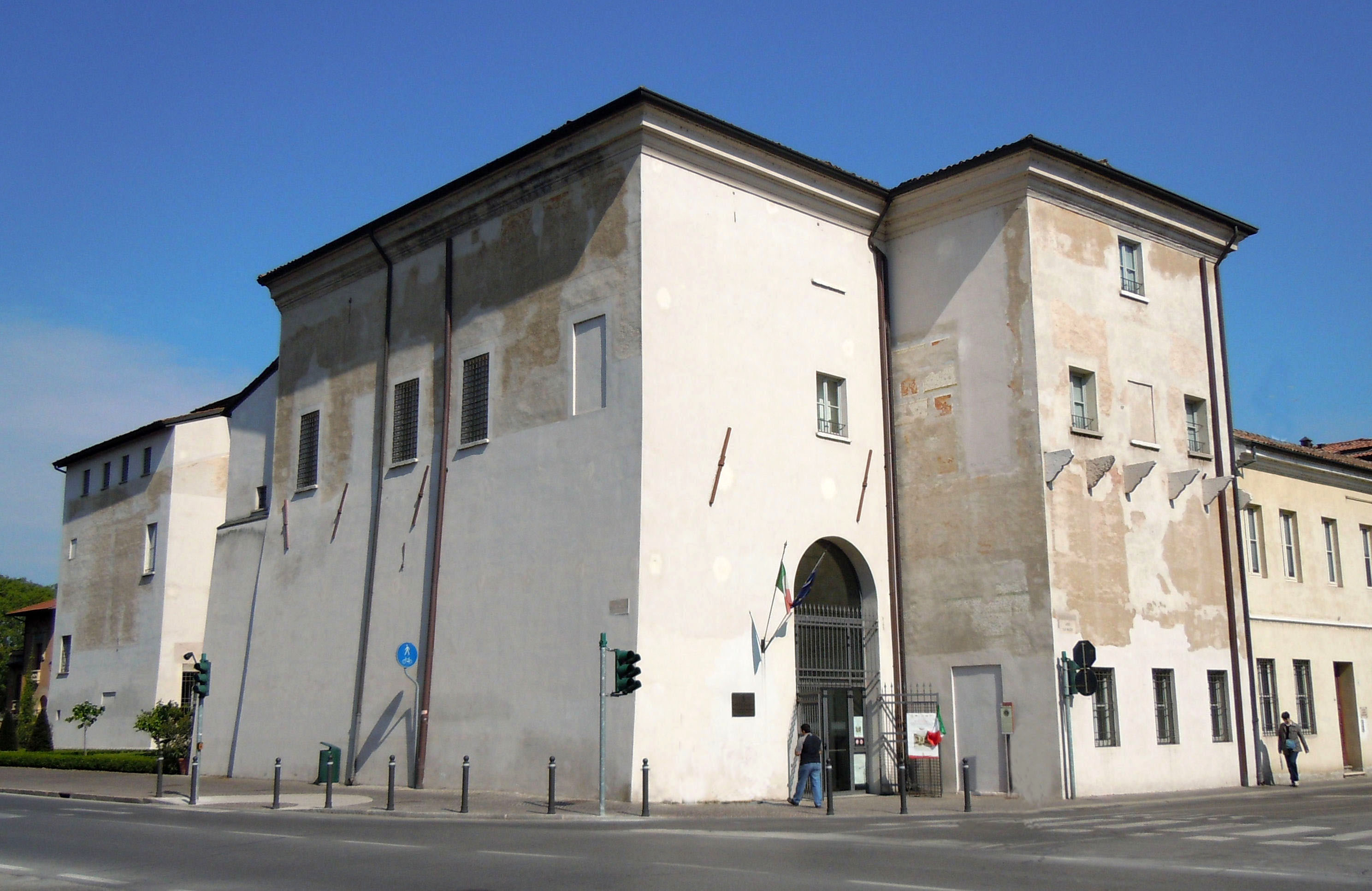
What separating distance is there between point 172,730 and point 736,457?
56.1 feet

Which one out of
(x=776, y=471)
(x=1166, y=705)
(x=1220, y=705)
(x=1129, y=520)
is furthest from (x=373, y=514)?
(x=1220, y=705)

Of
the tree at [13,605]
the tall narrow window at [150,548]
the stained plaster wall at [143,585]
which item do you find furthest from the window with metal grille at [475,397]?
the tree at [13,605]

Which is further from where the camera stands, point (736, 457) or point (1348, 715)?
point (1348, 715)

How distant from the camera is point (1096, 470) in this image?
2306cm

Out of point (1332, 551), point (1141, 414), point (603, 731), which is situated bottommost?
point (603, 731)

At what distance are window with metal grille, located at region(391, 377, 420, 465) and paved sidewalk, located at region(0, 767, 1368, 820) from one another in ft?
22.8

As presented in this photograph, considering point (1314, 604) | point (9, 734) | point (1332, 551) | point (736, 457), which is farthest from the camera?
point (9, 734)

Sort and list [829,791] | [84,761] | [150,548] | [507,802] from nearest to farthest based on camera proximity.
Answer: [829,791], [507,802], [84,761], [150,548]

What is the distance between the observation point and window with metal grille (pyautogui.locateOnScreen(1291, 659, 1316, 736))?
96.1 ft

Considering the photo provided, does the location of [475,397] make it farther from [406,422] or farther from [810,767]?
[810,767]

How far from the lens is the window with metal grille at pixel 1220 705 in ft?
80.3

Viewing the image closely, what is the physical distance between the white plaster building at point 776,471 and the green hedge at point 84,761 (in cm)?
696

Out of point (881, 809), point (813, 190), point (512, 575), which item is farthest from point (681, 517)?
point (813, 190)

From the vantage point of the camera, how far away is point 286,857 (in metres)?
12.1
